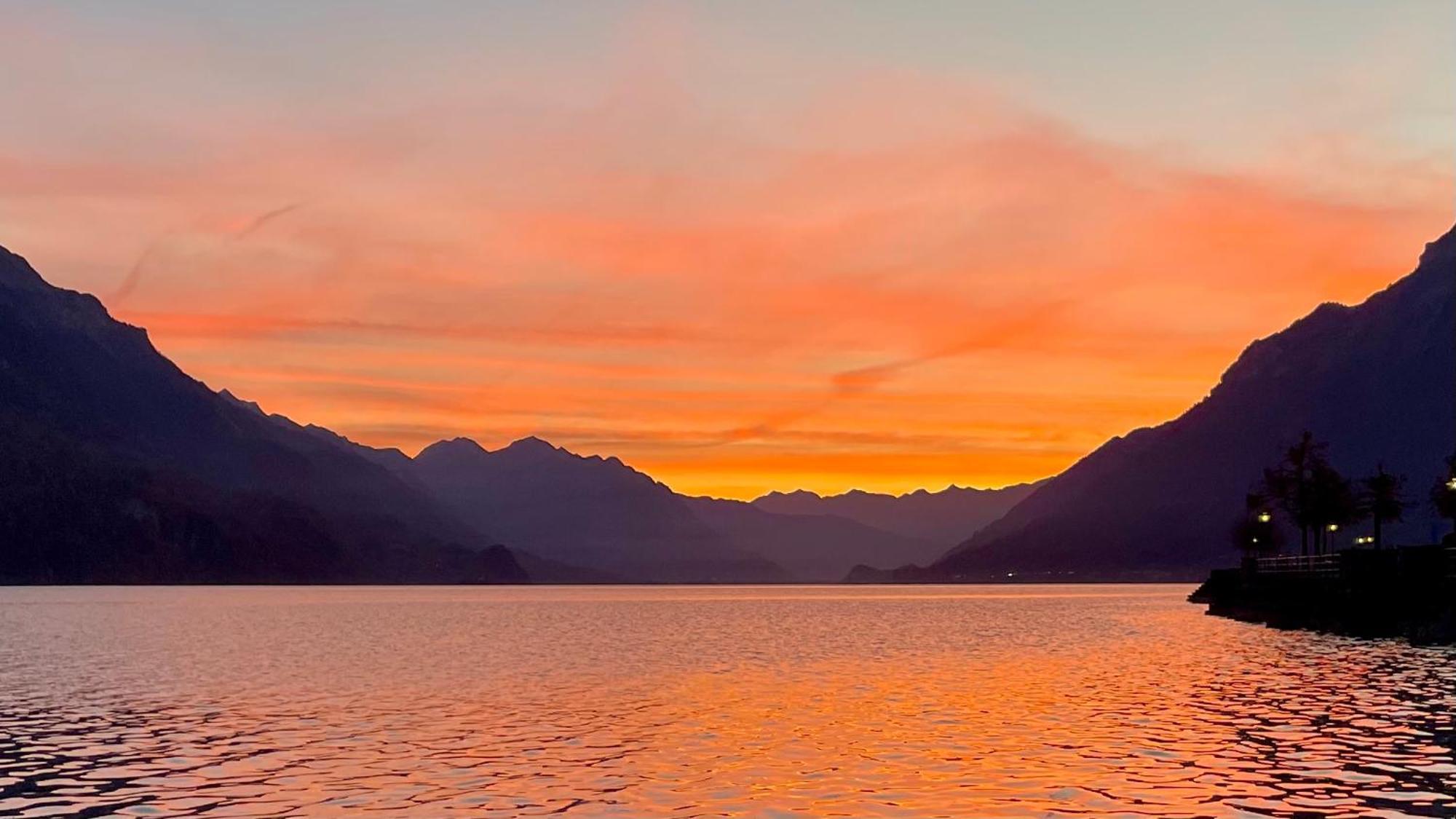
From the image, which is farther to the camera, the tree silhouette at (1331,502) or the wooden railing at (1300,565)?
the tree silhouette at (1331,502)

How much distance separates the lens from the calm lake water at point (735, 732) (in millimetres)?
30250

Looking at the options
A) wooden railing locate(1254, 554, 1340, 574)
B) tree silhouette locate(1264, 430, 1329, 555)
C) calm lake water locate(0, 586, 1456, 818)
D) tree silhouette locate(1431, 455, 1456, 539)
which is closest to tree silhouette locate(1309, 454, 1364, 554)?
tree silhouette locate(1264, 430, 1329, 555)

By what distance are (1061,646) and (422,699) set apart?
1963 inches

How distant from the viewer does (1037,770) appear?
1350 inches

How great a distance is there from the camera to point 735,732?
4281cm

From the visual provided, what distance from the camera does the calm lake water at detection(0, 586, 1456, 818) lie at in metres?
30.2

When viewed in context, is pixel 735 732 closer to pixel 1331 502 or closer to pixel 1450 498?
pixel 1450 498

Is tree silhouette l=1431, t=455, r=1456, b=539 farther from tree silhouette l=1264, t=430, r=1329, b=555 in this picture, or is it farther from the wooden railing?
tree silhouette l=1264, t=430, r=1329, b=555

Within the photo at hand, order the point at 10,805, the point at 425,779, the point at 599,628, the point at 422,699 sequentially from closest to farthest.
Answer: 1. the point at 10,805
2. the point at 425,779
3. the point at 422,699
4. the point at 599,628

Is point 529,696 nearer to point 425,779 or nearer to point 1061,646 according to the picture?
point 425,779

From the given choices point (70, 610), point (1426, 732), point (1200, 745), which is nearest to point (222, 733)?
point (1200, 745)

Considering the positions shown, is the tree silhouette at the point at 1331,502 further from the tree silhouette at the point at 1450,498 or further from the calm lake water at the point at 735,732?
the calm lake water at the point at 735,732

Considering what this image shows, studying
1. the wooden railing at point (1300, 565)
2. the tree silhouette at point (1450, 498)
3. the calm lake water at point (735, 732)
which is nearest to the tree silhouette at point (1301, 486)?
the wooden railing at point (1300, 565)

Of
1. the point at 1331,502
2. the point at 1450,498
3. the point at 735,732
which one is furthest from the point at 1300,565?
the point at 735,732
